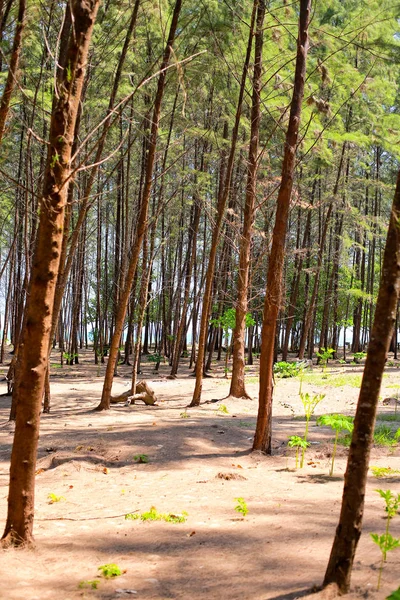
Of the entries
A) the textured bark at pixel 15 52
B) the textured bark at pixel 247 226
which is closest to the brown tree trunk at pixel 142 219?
the textured bark at pixel 247 226

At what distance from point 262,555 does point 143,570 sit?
83 cm

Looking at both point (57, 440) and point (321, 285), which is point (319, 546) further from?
point (321, 285)

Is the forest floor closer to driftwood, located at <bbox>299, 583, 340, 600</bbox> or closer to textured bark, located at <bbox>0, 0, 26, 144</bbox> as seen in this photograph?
driftwood, located at <bbox>299, 583, 340, 600</bbox>

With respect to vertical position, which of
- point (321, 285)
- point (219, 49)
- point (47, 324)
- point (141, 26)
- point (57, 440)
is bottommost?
point (57, 440)

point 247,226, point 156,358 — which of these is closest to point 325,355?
point 156,358

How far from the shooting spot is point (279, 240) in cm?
750

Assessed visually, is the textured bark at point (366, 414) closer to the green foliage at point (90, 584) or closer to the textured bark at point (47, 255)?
the green foliage at point (90, 584)

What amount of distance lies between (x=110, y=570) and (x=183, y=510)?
5.20ft

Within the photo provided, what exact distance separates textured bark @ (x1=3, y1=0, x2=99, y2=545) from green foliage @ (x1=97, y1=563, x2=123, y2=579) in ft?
2.48

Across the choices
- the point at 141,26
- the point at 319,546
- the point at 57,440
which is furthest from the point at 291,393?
the point at 319,546

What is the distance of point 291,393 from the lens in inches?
612

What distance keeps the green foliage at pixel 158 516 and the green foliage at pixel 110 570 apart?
1.12 meters

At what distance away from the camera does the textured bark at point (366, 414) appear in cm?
283

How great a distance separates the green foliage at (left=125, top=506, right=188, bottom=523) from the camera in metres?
4.68
